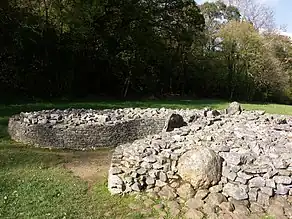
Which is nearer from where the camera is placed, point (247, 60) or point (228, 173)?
point (228, 173)

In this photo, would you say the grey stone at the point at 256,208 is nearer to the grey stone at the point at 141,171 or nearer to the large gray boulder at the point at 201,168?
the large gray boulder at the point at 201,168

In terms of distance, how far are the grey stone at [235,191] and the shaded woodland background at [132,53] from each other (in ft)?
42.8

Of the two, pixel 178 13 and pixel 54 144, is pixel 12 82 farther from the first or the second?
pixel 178 13

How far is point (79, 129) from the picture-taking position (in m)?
8.66

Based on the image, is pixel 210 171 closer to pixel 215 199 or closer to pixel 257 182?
pixel 215 199

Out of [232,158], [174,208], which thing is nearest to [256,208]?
[232,158]

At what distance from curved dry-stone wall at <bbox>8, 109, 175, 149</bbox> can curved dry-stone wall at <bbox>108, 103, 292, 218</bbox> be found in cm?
254

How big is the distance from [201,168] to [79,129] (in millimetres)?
4301

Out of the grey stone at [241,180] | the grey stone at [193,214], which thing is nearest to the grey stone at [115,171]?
the grey stone at [193,214]

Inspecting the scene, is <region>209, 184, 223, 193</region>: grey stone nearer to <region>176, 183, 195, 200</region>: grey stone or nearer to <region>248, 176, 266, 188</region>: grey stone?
<region>176, 183, 195, 200</region>: grey stone

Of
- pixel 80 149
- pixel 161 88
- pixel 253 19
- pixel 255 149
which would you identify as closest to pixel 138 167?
pixel 255 149

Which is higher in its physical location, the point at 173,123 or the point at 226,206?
the point at 173,123

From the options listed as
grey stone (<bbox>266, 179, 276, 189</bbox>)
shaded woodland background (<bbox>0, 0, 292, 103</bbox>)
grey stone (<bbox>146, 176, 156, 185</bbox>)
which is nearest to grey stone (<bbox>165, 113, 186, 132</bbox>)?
grey stone (<bbox>146, 176, 156, 185</bbox>)

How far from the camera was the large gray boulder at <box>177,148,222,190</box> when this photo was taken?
201 inches
